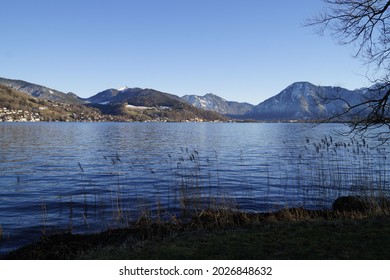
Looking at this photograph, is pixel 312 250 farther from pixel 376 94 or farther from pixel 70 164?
pixel 70 164

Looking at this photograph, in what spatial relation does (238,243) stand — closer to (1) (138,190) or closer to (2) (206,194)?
(2) (206,194)

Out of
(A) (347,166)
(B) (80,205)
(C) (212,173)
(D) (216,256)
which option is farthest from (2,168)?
(A) (347,166)

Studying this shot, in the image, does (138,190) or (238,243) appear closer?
(238,243)

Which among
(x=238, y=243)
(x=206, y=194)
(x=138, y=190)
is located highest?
(x=238, y=243)

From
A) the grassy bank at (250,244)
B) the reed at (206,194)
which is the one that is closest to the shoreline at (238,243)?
the grassy bank at (250,244)

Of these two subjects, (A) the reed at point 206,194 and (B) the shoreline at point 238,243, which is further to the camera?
(A) the reed at point 206,194

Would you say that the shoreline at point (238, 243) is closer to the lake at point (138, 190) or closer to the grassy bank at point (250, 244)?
the grassy bank at point (250, 244)

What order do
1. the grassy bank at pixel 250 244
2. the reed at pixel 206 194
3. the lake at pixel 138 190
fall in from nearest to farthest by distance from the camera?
the grassy bank at pixel 250 244
the reed at pixel 206 194
the lake at pixel 138 190

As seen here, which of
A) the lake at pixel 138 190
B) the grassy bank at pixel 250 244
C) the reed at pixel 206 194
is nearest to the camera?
the grassy bank at pixel 250 244

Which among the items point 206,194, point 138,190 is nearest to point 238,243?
point 206,194

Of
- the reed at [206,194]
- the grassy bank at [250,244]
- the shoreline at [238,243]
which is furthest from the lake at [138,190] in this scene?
the grassy bank at [250,244]

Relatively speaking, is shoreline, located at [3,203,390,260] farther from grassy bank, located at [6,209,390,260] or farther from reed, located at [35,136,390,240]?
reed, located at [35,136,390,240]

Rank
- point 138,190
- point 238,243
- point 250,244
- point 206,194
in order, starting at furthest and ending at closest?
point 138,190 → point 206,194 → point 238,243 → point 250,244

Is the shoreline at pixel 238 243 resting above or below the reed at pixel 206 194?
above
